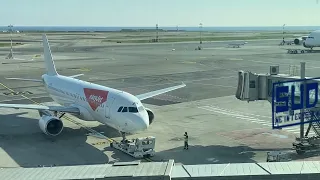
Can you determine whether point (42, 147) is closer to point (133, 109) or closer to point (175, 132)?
point (133, 109)

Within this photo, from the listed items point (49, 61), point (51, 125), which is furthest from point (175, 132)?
point (49, 61)

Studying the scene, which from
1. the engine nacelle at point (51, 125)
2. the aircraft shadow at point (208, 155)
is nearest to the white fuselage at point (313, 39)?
the aircraft shadow at point (208, 155)

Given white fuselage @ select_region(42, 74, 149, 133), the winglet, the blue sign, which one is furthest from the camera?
the winglet

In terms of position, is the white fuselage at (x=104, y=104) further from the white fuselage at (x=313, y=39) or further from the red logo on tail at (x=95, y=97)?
the white fuselage at (x=313, y=39)

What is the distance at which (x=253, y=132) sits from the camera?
36344 millimetres

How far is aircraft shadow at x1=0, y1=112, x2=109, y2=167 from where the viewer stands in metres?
29.0

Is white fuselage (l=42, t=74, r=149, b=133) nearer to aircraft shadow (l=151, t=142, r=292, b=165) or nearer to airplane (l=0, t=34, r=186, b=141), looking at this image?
airplane (l=0, t=34, r=186, b=141)

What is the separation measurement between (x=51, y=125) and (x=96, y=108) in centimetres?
407

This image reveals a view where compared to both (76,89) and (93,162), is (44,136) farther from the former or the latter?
(93,162)

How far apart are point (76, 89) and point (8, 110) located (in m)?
12.6

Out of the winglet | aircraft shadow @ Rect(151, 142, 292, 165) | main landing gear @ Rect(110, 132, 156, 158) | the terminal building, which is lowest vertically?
aircraft shadow @ Rect(151, 142, 292, 165)

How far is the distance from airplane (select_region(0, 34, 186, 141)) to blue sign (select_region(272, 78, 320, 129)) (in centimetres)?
942

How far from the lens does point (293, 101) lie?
29406mm

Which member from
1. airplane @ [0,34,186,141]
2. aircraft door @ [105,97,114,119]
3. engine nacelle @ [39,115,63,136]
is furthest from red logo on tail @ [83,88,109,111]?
engine nacelle @ [39,115,63,136]
